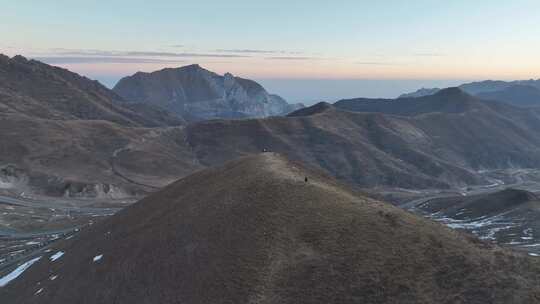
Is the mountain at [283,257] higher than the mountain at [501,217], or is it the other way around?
the mountain at [283,257]

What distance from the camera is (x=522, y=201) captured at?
6737 inches

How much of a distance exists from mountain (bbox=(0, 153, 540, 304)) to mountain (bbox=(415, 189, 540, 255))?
89.2m

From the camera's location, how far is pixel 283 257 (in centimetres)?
4362

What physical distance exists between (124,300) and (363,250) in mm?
22231

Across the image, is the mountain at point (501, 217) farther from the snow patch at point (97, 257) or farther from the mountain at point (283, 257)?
the snow patch at point (97, 257)

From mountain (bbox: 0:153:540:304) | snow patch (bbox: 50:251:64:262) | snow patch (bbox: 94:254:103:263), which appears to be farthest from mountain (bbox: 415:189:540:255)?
snow patch (bbox: 50:251:64:262)

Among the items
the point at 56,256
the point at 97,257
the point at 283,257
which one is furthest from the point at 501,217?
the point at 97,257

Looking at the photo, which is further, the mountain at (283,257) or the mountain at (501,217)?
the mountain at (501,217)

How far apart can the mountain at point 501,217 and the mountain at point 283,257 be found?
8925cm

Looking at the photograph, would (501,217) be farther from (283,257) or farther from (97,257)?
(97,257)

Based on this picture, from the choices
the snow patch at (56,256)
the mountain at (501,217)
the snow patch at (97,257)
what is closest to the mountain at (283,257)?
the snow patch at (97,257)

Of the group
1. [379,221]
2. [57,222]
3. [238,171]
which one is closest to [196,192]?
[238,171]

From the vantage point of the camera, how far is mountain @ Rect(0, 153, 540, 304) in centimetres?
3822

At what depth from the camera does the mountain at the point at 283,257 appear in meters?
38.2
